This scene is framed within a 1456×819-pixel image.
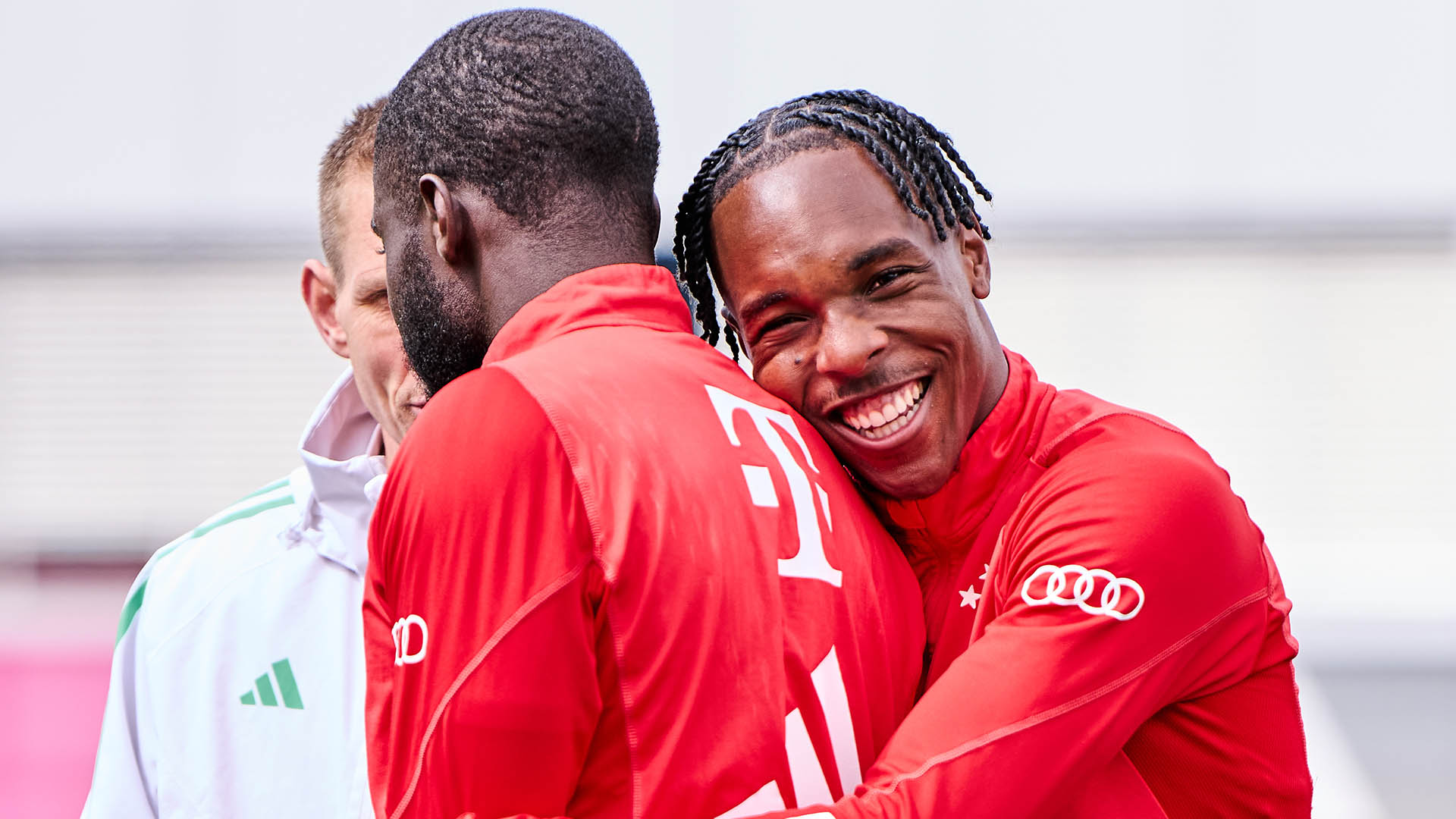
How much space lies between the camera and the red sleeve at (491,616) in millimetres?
1277

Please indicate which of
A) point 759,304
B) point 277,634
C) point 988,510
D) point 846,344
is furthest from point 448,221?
point 277,634

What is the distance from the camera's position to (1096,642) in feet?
5.03

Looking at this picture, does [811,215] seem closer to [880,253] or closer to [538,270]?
[880,253]

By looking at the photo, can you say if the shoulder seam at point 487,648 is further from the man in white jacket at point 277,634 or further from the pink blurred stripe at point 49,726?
the pink blurred stripe at point 49,726

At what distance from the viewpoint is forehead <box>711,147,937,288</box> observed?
5.75 ft

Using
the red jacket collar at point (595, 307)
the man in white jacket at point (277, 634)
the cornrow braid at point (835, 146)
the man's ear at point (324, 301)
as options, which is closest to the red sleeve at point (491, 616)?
the red jacket collar at point (595, 307)

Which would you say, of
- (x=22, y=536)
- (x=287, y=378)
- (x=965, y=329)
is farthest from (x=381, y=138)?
(x=22, y=536)

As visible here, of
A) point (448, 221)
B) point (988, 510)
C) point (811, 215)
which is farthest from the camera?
point (988, 510)

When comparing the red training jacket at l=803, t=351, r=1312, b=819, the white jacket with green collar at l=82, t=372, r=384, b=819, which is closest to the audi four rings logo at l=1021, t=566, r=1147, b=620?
the red training jacket at l=803, t=351, r=1312, b=819

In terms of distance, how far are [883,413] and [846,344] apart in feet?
0.37

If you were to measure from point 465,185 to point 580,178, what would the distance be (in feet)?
0.46

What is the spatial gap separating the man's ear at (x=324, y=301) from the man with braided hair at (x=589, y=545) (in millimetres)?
1133

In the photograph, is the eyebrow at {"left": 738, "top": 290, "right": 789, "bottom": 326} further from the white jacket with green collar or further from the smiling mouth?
the white jacket with green collar

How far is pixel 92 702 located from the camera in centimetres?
627
